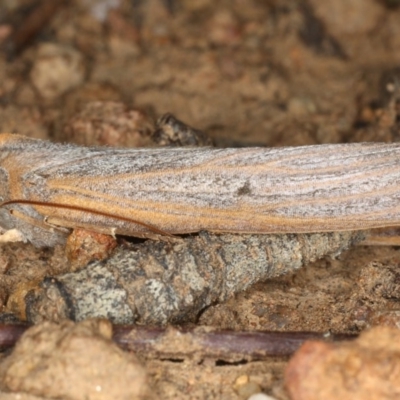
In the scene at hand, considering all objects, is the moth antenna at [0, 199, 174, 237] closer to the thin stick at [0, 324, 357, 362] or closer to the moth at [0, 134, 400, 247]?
the moth at [0, 134, 400, 247]

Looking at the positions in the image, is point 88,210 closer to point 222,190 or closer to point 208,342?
point 222,190

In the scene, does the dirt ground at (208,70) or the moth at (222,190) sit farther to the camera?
the dirt ground at (208,70)

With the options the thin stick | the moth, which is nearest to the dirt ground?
the moth

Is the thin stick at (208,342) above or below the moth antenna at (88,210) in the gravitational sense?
below

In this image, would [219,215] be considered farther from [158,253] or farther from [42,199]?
[42,199]

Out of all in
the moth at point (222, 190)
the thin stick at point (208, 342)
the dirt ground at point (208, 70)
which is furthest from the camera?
the dirt ground at point (208, 70)

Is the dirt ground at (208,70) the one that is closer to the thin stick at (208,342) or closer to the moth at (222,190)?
the moth at (222,190)

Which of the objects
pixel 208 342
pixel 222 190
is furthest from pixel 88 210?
pixel 208 342

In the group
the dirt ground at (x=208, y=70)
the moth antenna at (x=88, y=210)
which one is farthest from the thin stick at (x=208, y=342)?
the dirt ground at (x=208, y=70)
